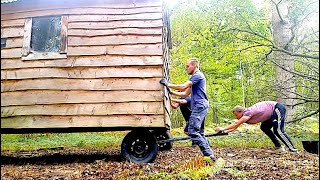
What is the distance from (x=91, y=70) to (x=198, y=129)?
7.75ft

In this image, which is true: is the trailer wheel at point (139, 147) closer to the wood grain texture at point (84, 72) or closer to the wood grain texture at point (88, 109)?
the wood grain texture at point (88, 109)

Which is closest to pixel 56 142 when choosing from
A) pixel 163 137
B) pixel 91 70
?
pixel 163 137

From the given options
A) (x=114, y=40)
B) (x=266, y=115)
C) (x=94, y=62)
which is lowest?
(x=266, y=115)

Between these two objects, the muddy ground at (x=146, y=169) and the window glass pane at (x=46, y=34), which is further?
the window glass pane at (x=46, y=34)

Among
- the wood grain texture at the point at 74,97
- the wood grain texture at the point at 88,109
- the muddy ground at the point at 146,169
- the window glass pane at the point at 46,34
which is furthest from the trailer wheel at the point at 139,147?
the window glass pane at the point at 46,34

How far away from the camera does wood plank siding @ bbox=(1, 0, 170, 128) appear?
6.88 m

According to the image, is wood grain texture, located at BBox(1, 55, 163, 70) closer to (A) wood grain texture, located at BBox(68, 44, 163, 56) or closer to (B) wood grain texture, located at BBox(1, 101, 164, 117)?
(A) wood grain texture, located at BBox(68, 44, 163, 56)

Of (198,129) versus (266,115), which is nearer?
(198,129)

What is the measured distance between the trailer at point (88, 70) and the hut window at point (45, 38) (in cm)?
2

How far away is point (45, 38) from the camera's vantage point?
24.3 feet

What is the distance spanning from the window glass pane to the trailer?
20 millimetres

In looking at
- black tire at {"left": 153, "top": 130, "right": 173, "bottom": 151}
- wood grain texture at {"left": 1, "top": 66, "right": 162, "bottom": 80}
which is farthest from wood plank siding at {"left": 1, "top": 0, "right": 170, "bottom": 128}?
black tire at {"left": 153, "top": 130, "right": 173, "bottom": 151}

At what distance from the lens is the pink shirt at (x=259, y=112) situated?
288 inches

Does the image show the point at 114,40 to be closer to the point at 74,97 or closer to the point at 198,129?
the point at 74,97
